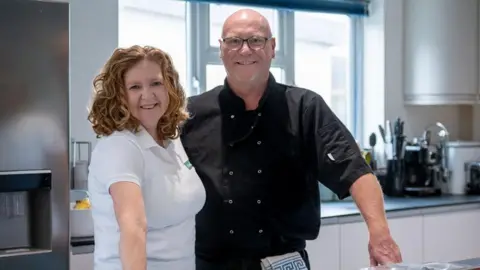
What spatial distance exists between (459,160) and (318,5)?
1202 mm

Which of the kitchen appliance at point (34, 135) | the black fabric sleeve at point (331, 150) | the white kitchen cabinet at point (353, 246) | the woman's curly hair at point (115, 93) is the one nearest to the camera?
the woman's curly hair at point (115, 93)

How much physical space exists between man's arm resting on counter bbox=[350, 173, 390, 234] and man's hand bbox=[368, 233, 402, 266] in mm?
15

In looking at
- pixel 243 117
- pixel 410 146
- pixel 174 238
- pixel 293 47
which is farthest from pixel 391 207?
pixel 174 238

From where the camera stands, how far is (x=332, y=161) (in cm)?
165

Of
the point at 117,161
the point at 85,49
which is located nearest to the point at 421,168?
the point at 85,49

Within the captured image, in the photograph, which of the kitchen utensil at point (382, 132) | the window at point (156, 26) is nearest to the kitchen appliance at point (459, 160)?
the kitchen utensil at point (382, 132)

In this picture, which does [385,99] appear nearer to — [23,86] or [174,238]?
[23,86]

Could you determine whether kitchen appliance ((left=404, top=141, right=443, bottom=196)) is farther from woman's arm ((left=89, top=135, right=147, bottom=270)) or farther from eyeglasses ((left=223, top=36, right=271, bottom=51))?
woman's arm ((left=89, top=135, right=147, bottom=270))

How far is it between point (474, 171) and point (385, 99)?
2.11ft

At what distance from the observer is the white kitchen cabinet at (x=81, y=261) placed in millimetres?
2424

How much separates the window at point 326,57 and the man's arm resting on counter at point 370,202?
2281 mm

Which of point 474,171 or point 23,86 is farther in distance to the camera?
point 474,171

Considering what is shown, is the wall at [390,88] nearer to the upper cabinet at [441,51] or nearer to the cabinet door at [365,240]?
the upper cabinet at [441,51]

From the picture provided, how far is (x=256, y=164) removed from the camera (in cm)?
176
